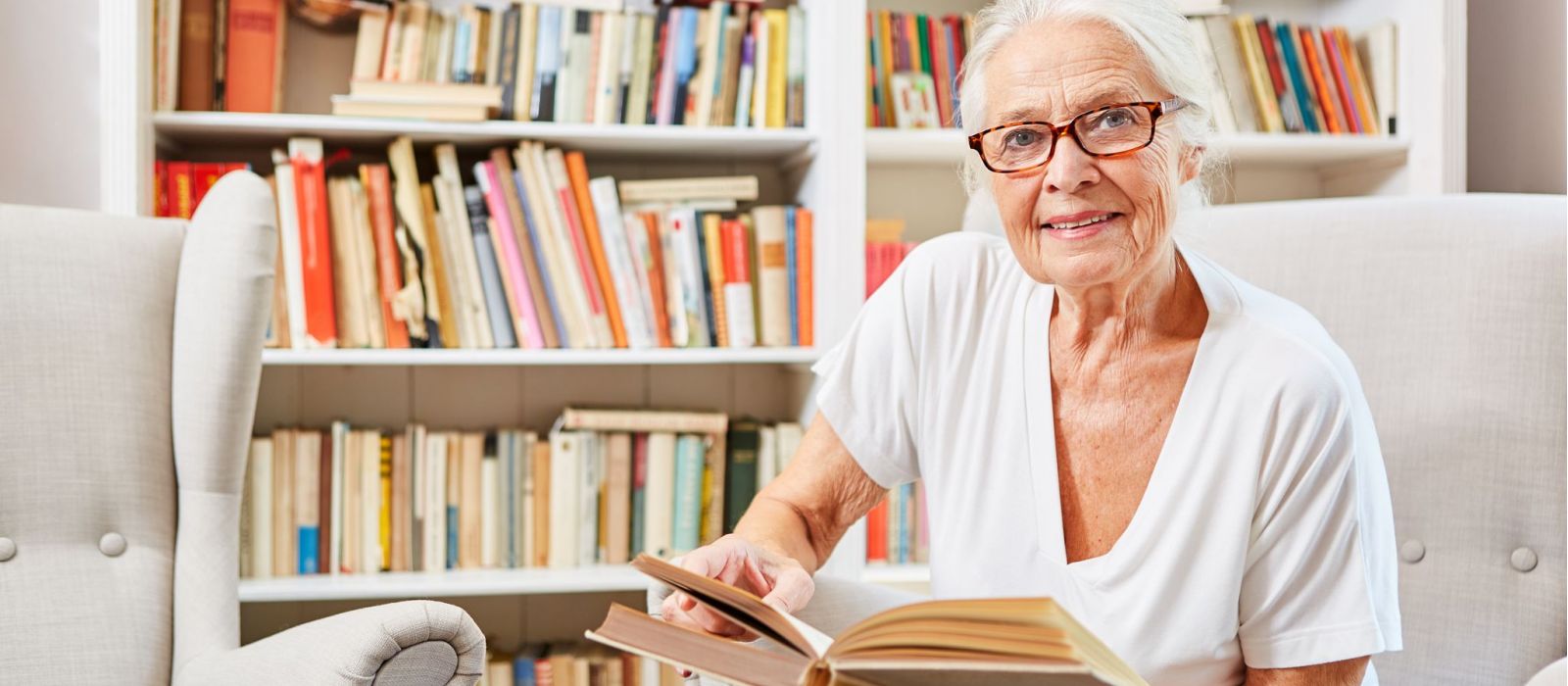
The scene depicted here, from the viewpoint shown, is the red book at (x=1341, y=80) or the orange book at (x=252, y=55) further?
the red book at (x=1341, y=80)

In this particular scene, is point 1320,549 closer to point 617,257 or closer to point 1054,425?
point 1054,425

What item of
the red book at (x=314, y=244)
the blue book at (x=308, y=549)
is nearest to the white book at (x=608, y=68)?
the red book at (x=314, y=244)

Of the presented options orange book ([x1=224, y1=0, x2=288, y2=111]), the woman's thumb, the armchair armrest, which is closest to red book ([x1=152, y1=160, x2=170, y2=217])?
orange book ([x1=224, y1=0, x2=288, y2=111])

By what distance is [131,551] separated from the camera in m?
1.13

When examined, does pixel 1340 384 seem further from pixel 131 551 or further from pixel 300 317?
pixel 300 317

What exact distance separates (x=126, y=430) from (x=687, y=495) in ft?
3.04

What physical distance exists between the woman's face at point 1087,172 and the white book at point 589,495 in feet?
3.64

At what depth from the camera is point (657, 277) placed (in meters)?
1.87

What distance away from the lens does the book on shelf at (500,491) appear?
178 cm

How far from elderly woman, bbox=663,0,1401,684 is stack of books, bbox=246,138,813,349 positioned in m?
0.83

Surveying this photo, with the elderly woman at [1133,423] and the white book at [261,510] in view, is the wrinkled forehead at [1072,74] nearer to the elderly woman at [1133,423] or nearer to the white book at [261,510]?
the elderly woman at [1133,423]

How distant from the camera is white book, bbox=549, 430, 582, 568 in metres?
1.87

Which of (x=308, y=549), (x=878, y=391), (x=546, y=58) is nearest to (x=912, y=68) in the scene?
(x=546, y=58)

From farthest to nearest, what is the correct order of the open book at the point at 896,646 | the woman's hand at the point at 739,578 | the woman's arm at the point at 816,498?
1. the woman's arm at the point at 816,498
2. the woman's hand at the point at 739,578
3. the open book at the point at 896,646
